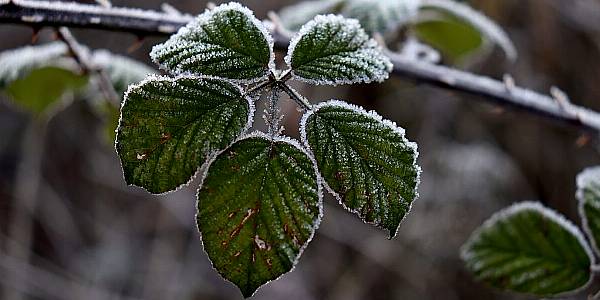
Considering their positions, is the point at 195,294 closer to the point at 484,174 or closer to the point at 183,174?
the point at 484,174

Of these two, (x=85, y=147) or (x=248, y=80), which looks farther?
(x=85, y=147)

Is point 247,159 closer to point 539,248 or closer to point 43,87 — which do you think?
point 539,248

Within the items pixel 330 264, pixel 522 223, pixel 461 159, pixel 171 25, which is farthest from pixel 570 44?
pixel 171 25

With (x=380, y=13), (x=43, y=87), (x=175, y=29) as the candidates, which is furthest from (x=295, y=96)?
(x=43, y=87)

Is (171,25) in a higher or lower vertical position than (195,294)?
higher

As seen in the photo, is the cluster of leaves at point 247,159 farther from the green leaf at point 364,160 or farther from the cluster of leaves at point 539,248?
the cluster of leaves at point 539,248

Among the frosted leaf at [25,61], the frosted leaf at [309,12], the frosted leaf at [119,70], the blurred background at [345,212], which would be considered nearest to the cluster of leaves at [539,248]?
the frosted leaf at [309,12]

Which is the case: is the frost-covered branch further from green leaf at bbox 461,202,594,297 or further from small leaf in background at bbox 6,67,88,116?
small leaf in background at bbox 6,67,88,116
